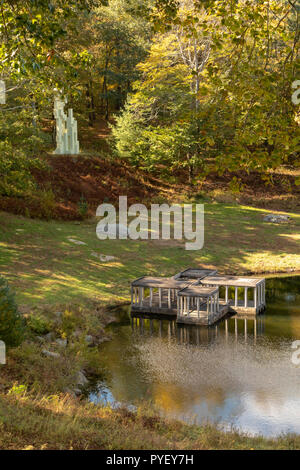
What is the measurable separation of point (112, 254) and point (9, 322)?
49.6ft

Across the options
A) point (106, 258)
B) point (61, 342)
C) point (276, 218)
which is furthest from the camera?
point (276, 218)

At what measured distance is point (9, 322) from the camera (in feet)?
41.8

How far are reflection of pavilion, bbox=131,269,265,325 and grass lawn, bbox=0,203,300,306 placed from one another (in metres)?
1.48

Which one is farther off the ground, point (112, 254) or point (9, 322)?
point (9, 322)

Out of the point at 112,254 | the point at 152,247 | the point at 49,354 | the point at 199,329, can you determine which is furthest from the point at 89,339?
the point at 152,247

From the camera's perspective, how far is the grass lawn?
2228 centimetres

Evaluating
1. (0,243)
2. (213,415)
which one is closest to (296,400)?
(213,415)

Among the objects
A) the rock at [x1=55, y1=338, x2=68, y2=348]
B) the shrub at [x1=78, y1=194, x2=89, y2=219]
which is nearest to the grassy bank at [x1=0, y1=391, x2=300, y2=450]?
the rock at [x1=55, y1=338, x2=68, y2=348]

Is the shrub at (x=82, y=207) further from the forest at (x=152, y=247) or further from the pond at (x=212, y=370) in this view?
the pond at (x=212, y=370)

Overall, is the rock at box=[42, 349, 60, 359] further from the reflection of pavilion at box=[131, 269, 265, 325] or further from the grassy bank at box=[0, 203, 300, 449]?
the reflection of pavilion at box=[131, 269, 265, 325]

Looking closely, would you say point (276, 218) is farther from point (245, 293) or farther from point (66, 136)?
point (66, 136)

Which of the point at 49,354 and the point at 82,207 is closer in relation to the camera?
the point at 49,354

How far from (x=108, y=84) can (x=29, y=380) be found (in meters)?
44.0

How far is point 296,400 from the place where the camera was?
43.9 feet
